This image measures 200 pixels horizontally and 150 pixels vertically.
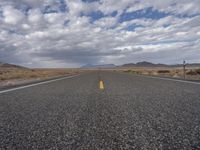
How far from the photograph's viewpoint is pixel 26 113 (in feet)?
11.0

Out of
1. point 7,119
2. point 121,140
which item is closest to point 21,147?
point 121,140

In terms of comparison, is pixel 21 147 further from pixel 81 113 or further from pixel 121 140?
pixel 81 113

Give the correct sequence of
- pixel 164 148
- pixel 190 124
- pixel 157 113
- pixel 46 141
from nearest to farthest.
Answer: pixel 164 148 < pixel 46 141 < pixel 190 124 < pixel 157 113

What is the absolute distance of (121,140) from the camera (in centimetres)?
203

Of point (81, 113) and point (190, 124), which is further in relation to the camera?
point (81, 113)

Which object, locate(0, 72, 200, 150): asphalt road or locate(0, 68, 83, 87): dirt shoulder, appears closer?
locate(0, 72, 200, 150): asphalt road

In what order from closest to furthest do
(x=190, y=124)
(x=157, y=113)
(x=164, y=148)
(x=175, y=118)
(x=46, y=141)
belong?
(x=164, y=148) → (x=46, y=141) → (x=190, y=124) → (x=175, y=118) → (x=157, y=113)

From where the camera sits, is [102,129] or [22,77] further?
[22,77]

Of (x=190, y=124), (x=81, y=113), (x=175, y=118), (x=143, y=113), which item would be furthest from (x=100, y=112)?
(x=190, y=124)

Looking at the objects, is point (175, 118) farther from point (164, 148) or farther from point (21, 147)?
A: point (21, 147)

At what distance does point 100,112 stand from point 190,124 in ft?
4.85

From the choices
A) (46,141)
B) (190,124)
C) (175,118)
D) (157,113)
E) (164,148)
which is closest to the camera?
(164,148)

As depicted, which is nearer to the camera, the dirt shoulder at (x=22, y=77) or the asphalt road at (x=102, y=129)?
the asphalt road at (x=102, y=129)

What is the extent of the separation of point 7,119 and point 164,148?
240cm
